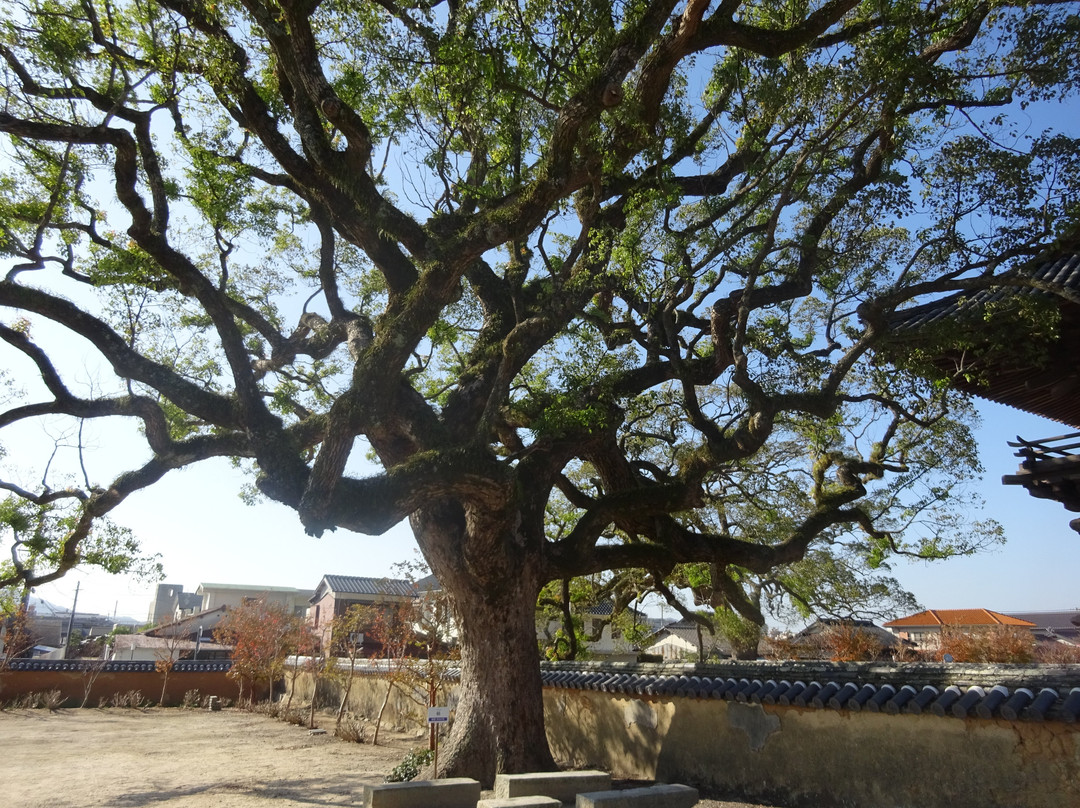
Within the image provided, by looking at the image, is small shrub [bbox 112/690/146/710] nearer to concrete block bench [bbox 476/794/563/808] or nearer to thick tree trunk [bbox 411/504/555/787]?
thick tree trunk [bbox 411/504/555/787]

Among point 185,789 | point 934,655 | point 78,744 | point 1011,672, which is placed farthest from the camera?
point 934,655

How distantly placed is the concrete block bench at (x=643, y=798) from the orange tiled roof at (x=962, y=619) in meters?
27.2

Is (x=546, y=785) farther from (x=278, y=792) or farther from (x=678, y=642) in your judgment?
(x=678, y=642)

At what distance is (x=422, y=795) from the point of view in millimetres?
6680

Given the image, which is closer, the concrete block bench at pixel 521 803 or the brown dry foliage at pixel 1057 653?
the concrete block bench at pixel 521 803

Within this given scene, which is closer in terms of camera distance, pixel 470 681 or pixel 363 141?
pixel 363 141

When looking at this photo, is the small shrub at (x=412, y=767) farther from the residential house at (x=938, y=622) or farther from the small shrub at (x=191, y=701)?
the residential house at (x=938, y=622)

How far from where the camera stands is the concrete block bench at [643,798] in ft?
19.0

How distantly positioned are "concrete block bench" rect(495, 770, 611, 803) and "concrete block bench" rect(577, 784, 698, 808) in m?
0.83

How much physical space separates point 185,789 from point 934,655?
20.0 m

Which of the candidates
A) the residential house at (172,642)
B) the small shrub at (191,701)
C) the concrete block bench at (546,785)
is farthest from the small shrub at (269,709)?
the concrete block bench at (546,785)

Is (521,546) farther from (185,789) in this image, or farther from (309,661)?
(309,661)

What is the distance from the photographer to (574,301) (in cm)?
825

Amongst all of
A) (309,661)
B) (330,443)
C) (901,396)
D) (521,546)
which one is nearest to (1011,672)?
(901,396)
